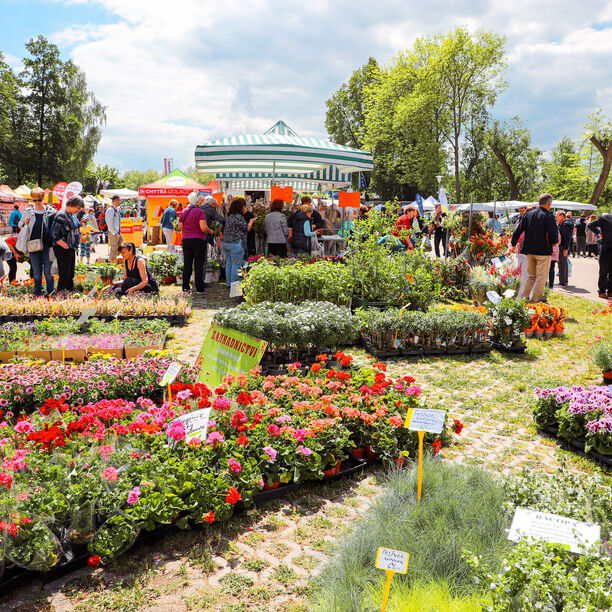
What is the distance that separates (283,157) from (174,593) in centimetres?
891

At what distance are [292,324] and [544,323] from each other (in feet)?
14.3

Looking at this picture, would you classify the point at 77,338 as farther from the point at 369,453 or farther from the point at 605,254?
the point at 605,254

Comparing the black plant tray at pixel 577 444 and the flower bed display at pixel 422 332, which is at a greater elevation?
the flower bed display at pixel 422 332

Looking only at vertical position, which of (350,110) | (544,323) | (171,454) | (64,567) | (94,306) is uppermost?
(350,110)

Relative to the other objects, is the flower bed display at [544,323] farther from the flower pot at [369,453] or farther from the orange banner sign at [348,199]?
the orange banner sign at [348,199]

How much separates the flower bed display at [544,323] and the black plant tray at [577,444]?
340 cm

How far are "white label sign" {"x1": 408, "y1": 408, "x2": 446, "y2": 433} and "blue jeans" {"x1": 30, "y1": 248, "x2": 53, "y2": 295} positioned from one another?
25.1 ft

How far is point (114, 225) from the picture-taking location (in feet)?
39.4

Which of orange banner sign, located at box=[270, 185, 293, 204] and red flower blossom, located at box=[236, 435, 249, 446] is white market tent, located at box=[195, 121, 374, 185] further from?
red flower blossom, located at box=[236, 435, 249, 446]

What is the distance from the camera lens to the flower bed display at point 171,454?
264cm

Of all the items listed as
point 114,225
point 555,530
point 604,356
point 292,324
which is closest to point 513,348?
point 604,356

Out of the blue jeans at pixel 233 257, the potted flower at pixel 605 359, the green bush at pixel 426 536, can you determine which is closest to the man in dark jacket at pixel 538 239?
the potted flower at pixel 605 359

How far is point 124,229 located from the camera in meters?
15.3

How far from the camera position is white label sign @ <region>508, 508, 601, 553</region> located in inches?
86.5
